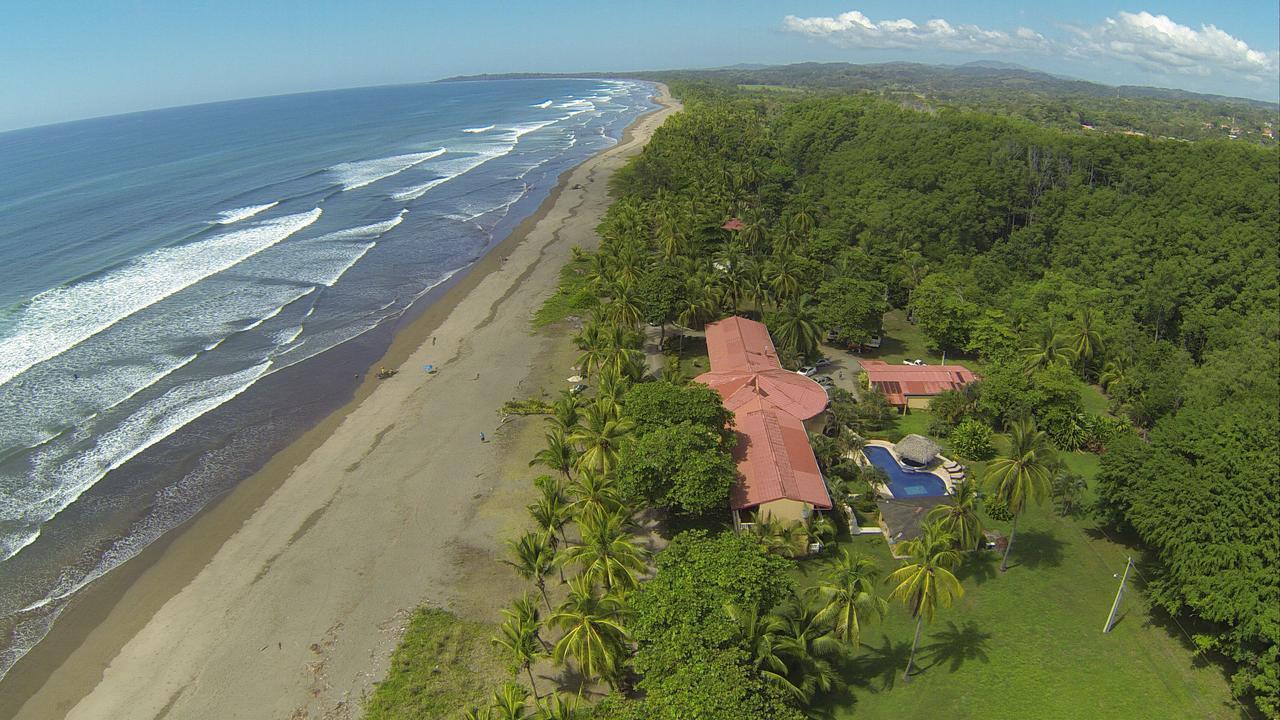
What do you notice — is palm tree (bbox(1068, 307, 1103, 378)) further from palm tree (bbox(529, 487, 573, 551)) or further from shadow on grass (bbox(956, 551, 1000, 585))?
palm tree (bbox(529, 487, 573, 551))

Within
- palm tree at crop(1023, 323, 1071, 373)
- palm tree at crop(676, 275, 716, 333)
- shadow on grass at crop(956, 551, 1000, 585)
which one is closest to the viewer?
shadow on grass at crop(956, 551, 1000, 585)

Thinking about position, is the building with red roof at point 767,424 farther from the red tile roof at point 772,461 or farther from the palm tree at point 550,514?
the palm tree at point 550,514

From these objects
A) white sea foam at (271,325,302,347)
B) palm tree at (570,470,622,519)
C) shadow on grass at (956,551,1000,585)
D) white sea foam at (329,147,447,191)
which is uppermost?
white sea foam at (329,147,447,191)

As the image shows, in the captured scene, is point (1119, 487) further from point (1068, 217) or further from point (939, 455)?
point (1068, 217)

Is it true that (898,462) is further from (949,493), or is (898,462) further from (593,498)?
(593,498)

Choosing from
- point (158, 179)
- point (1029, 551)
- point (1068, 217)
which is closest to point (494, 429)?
point (1029, 551)

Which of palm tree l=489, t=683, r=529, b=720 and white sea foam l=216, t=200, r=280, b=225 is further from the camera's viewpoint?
white sea foam l=216, t=200, r=280, b=225

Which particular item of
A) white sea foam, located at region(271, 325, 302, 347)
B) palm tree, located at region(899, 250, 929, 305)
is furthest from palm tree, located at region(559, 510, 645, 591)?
palm tree, located at region(899, 250, 929, 305)
